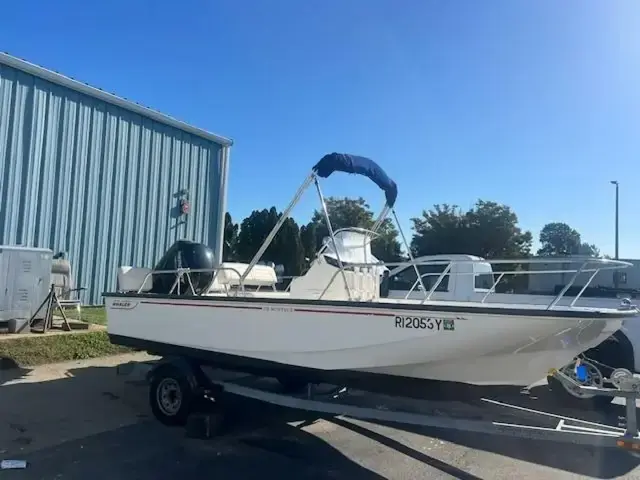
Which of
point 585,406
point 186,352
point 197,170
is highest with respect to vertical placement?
point 197,170

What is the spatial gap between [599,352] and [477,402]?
229cm

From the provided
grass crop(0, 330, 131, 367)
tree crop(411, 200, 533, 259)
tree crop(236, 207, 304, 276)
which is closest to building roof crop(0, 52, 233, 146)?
tree crop(236, 207, 304, 276)

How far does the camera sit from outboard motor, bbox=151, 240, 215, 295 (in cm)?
686

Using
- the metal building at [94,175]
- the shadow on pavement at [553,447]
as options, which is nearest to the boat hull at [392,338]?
the shadow on pavement at [553,447]

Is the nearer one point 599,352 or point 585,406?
point 585,406

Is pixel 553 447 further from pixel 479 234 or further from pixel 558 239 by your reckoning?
pixel 558 239

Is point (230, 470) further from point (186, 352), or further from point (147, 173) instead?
point (147, 173)

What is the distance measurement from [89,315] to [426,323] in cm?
975

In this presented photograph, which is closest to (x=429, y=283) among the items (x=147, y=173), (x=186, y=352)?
(x=186, y=352)

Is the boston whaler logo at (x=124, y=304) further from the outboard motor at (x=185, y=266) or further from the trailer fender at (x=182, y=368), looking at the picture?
the trailer fender at (x=182, y=368)

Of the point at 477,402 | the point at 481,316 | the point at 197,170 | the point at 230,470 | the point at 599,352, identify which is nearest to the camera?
the point at 481,316

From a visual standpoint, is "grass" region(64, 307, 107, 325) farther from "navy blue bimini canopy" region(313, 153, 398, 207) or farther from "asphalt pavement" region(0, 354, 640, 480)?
"navy blue bimini canopy" region(313, 153, 398, 207)

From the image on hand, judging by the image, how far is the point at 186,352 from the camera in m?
6.23

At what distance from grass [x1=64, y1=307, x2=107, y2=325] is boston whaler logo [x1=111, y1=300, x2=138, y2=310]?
4545 millimetres
